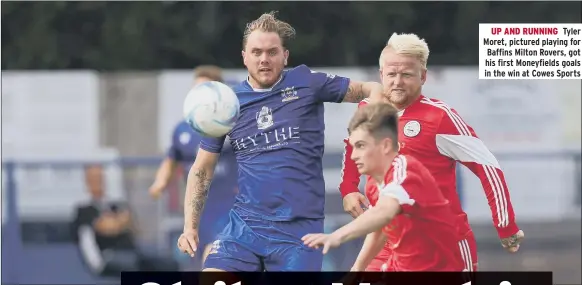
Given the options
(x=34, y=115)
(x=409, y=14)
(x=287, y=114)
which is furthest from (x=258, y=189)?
(x=34, y=115)

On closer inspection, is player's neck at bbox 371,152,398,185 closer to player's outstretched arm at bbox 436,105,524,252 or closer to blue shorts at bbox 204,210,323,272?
player's outstretched arm at bbox 436,105,524,252

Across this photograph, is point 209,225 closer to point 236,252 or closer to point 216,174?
point 216,174

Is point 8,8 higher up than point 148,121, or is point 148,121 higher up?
point 8,8

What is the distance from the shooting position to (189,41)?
1224 cm

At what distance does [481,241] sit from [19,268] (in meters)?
4.78

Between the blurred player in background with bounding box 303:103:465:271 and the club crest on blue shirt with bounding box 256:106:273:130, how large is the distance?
604mm

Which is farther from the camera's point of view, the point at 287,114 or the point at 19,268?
the point at 19,268

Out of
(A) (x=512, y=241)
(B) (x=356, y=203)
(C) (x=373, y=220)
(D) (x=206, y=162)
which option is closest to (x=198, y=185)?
(D) (x=206, y=162)

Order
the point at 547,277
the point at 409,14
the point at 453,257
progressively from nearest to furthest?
1. the point at 453,257
2. the point at 547,277
3. the point at 409,14

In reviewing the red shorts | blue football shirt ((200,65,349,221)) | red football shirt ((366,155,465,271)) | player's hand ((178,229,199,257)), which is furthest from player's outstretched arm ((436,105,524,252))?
player's hand ((178,229,199,257))

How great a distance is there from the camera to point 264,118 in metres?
6.79

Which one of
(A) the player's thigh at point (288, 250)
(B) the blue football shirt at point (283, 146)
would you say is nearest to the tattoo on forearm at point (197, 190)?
(B) the blue football shirt at point (283, 146)

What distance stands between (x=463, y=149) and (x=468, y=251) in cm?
58

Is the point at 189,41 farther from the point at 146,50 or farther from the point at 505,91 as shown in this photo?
the point at 505,91
